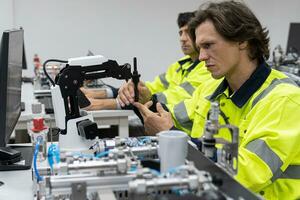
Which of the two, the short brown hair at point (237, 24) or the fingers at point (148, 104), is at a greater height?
the short brown hair at point (237, 24)

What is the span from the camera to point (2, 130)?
1.42 m

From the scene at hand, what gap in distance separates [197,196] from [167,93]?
1.88 m

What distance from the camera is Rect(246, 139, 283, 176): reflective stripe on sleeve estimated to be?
121cm

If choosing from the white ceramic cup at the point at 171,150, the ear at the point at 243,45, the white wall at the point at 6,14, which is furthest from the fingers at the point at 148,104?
the white wall at the point at 6,14

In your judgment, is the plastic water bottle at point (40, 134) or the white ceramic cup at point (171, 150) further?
the plastic water bottle at point (40, 134)

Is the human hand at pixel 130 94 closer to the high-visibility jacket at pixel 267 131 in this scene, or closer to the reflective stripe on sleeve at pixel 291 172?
the high-visibility jacket at pixel 267 131

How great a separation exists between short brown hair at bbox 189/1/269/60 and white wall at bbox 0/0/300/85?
2.61 meters

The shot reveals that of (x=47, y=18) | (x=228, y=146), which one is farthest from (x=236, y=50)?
(x=47, y=18)

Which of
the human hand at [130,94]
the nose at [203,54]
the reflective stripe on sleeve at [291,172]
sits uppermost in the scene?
the nose at [203,54]

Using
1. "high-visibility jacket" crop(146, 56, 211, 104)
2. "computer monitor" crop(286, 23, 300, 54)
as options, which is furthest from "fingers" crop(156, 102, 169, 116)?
"computer monitor" crop(286, 23, 300, 54)

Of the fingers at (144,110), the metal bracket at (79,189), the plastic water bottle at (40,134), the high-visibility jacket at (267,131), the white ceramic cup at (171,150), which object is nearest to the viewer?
the metal bracket at (79,189)

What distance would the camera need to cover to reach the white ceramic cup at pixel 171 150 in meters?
0.91

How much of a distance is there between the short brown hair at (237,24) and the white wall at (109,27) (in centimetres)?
261

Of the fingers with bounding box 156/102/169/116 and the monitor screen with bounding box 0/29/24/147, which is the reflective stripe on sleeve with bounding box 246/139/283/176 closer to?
the fingers with bounding box 156/102/169/116
